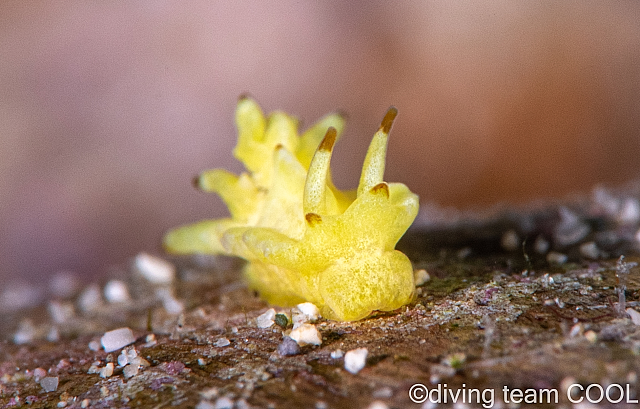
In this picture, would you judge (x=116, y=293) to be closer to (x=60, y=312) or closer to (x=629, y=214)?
(x=60, y=312)

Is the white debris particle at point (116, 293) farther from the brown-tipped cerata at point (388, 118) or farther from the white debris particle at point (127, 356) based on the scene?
the brown-tipped cerata at point (388, 118)

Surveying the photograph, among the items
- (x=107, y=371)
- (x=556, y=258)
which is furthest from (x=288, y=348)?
(x=556, y=258)

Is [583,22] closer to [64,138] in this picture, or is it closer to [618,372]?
[618,372]

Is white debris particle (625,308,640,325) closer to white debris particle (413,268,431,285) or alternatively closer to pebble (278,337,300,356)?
white debris particle (413,268,431,285)

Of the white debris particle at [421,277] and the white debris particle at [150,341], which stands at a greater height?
the white debris particle at [150,341]

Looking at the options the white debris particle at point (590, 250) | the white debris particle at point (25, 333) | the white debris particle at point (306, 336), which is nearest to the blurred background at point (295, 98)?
the white debris particle at point (25, 333)

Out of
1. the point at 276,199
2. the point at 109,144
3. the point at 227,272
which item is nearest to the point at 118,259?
the point at 109,144
